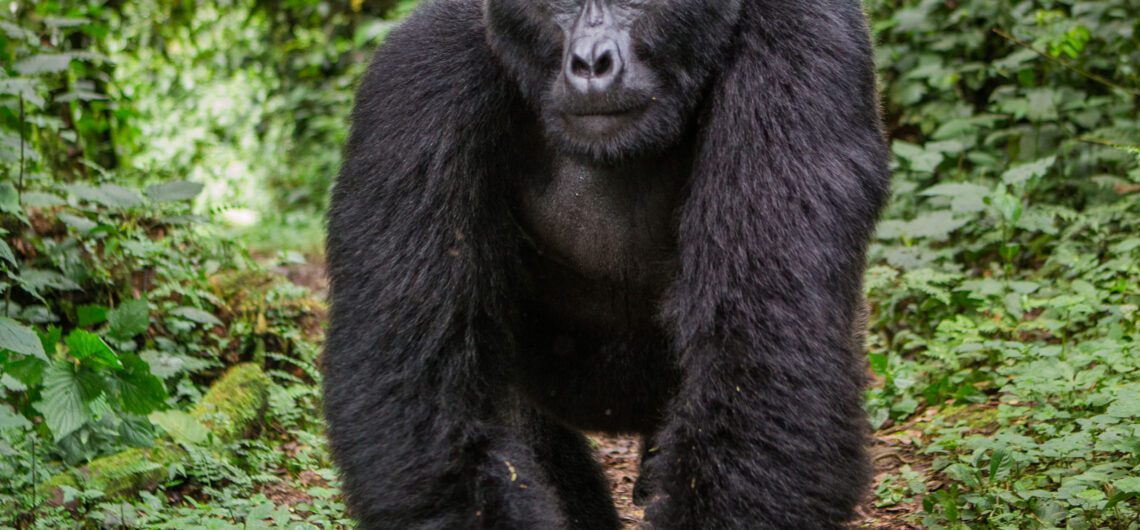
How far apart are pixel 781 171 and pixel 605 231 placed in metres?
0.76

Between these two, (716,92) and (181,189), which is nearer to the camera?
(716,92)

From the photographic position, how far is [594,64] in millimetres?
3166

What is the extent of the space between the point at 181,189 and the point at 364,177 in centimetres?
223

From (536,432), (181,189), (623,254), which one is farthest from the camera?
(181,189)

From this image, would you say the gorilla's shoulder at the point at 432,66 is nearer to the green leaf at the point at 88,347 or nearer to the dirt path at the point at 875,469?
the green leaf at the point at 88,347

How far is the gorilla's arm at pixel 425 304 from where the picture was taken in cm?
320

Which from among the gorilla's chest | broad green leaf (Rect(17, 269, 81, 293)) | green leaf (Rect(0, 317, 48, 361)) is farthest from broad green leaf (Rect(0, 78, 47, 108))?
the gorilla's chest

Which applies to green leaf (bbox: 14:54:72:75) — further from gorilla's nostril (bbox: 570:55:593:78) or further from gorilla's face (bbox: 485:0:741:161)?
gorilla's nostril (bbox: 570:55:593:78)

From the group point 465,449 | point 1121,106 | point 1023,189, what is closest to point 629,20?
point 465,449

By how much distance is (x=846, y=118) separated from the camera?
330cm

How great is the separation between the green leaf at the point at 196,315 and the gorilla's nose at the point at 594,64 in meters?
2.72

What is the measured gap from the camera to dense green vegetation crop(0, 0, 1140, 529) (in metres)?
3.91

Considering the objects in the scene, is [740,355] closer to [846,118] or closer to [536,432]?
[846,118]

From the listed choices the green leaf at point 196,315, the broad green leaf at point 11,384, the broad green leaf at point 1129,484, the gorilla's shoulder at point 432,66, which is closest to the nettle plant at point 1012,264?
the broad green leaf at point 1129,484
